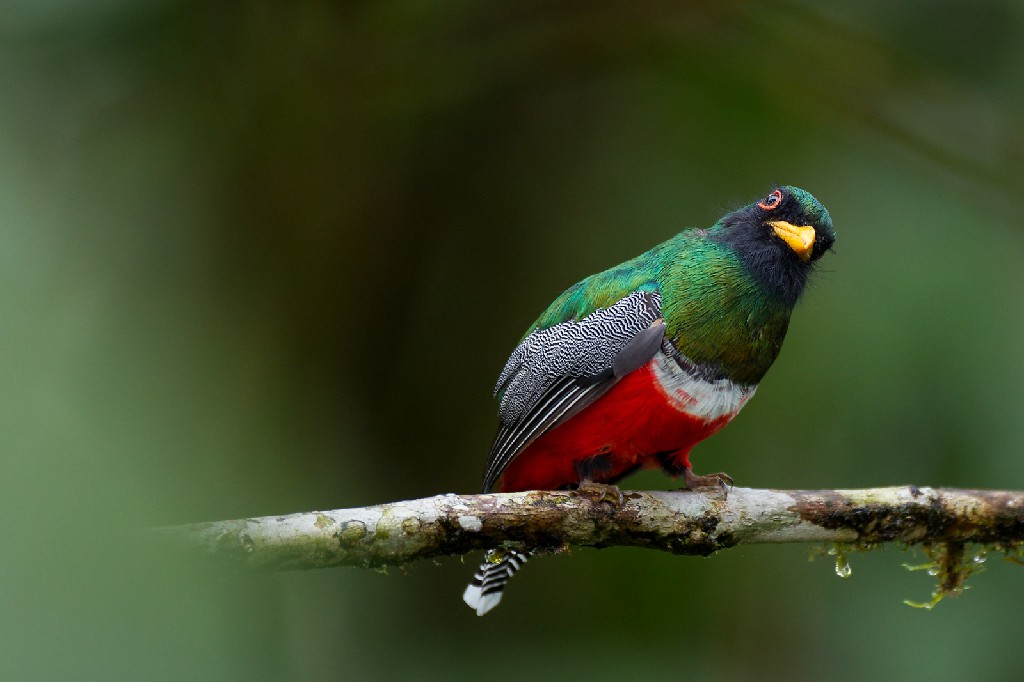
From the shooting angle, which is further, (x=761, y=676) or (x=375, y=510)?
(x=761, y=676)

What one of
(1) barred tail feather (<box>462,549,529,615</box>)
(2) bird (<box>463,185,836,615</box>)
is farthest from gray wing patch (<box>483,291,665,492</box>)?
(1) barred tail feather (<box>462,549,529,615</box>)

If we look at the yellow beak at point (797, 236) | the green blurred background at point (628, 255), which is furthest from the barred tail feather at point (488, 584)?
the yellow beak at point (797, 236)

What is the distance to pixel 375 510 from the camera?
10.7 feet

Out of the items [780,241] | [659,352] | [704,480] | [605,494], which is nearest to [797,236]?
[780,241]

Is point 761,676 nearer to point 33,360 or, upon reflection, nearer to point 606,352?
point 606,352

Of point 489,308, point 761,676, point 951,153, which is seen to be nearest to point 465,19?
point 489,308

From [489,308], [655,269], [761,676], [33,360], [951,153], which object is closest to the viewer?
[33,360]

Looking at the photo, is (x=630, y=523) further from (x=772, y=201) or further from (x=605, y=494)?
(x=772, y=201)

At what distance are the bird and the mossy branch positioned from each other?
28 cm

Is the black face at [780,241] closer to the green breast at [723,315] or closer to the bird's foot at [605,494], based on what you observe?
the green breast at [723,315]

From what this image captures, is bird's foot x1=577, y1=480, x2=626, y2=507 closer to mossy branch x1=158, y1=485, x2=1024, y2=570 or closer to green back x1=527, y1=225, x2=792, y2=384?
mossy branch x1=158, y1=485, x2=1024, y2=570

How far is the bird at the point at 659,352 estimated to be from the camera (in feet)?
13.4

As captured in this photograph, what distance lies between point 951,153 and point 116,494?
19.2 feet

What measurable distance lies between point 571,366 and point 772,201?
1.15 metres
